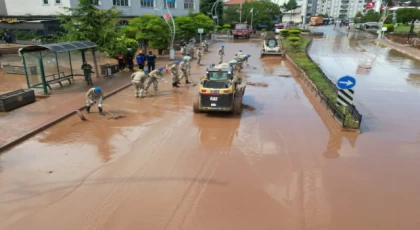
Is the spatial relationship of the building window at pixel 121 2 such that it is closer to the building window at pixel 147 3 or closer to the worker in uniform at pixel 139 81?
the building window at pixel 147 3

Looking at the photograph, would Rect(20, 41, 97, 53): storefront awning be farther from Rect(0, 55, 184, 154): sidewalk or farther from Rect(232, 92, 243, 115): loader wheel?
Rect(232, 92, 243, 115): loader wheel

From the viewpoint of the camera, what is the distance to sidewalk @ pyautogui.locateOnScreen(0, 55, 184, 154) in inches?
377

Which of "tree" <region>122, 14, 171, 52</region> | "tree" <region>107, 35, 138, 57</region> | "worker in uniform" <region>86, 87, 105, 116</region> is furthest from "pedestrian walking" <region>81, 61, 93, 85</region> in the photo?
"tree" <region>122, 14, 171, 52</region>

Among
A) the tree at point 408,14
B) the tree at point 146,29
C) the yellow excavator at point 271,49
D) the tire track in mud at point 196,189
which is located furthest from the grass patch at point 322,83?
the tree at point 408,14

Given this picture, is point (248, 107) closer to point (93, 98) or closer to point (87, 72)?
point (93, 98)

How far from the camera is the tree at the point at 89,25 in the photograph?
17250 millimetres

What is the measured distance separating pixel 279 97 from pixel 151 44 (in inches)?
562

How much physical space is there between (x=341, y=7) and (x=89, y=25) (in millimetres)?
141271

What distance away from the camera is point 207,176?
738 cm

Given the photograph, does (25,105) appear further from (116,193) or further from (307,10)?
(307,10)

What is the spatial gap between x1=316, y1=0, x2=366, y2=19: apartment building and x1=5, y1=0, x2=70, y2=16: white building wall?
12762 centimetres

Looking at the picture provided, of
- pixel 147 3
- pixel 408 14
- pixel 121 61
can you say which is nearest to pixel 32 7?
pixel 147 3

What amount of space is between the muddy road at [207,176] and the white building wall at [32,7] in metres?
23.3

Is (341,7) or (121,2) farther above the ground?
(341,7)
